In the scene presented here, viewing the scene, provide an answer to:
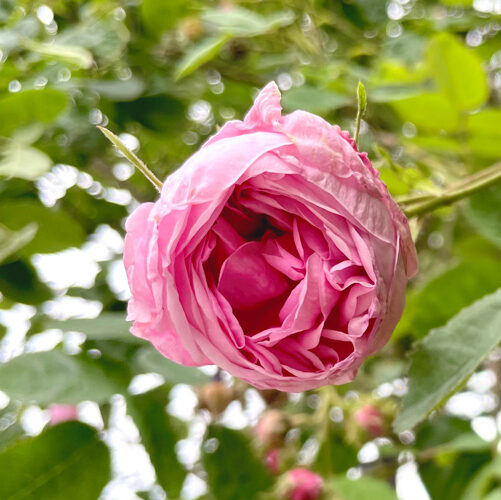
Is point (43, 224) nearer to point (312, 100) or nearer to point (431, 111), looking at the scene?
point (312, 100)

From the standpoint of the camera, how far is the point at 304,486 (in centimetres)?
70

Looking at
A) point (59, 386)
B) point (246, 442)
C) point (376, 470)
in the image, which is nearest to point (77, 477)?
point (59, 386)

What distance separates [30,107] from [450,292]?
445mm

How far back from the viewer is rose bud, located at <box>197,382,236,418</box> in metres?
0.88

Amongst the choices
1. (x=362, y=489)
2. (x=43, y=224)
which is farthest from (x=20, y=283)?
(x=362, y=489)

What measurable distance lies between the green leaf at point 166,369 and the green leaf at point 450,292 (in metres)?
0.21

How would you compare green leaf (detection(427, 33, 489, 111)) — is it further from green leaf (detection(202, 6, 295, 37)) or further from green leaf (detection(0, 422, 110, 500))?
green leaf (detection(0, 422, 110, 500))

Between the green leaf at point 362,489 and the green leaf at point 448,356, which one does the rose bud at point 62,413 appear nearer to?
the green leaf at point 362,489

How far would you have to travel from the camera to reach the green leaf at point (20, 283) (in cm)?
83

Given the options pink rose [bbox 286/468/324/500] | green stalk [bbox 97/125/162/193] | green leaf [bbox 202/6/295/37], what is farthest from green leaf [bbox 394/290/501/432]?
green leaf [bbox 202/6/295/37]

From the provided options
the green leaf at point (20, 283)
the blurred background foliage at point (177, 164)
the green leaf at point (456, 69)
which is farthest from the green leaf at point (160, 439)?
the green leaf at point (456, 69)

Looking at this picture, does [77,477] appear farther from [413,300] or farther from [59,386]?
[413,300]

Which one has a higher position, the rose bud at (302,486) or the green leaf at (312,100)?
the green leaf at (312,100)

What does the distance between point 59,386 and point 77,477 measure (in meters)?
0.09
